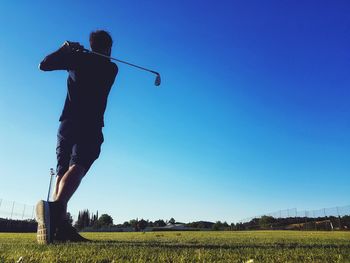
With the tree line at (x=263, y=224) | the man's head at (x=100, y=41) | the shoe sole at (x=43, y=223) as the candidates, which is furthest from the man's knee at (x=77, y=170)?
the tree line at (x=263, y=224)

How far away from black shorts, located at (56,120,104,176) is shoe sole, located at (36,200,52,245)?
714 millimetres

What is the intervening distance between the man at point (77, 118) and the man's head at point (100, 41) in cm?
22

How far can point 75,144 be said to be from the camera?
15.2 feet

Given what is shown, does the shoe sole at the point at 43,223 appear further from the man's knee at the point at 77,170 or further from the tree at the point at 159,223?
the tree at the point at 159,223

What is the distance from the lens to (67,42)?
487cm

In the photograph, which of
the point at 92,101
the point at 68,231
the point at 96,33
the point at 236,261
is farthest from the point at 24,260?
the point at 96,33

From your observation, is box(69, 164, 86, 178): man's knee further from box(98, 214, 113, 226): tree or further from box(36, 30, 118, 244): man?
box(98, 214, 113, 226): tree

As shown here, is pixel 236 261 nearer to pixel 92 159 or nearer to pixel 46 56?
pixel 92 159

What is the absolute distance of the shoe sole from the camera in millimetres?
3906

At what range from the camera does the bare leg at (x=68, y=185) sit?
14.3 feet

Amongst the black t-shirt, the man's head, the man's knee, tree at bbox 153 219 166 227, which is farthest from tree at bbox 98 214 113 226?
the man's knee

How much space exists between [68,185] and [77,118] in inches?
35.9

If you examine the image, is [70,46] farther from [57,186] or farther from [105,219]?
[105,219]

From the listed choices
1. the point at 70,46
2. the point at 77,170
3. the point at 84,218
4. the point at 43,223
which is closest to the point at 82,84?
the point at 70,46
